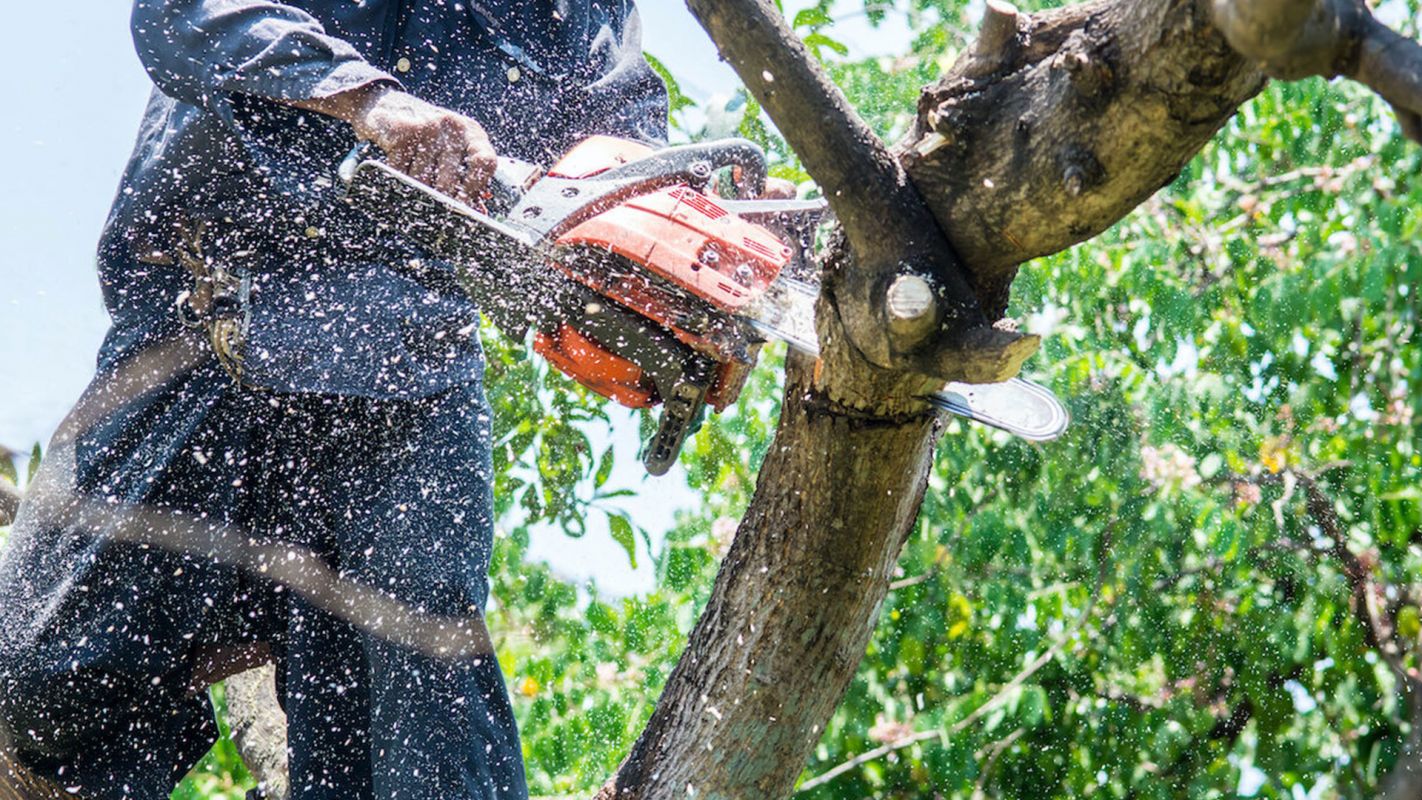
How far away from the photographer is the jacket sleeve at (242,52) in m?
1.97

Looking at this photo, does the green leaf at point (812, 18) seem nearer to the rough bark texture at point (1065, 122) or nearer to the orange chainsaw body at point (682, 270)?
the orange chainsaw body at point (682, 270)

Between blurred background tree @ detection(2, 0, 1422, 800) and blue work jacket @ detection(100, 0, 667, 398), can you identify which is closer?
blue work jacket @ detection(100, 0, 667, 398)

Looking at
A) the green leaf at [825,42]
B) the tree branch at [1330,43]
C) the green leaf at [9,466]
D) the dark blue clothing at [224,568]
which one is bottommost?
the green leaf at [9,466]

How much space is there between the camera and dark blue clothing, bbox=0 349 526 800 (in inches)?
80.2

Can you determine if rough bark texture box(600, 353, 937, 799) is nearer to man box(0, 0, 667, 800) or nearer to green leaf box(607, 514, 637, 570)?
A: man box(0, 0, 667, 800)

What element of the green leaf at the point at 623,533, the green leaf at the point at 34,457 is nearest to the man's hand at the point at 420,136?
the green leaf at the point at 623,533

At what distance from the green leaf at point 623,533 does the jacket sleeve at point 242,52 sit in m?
1.72

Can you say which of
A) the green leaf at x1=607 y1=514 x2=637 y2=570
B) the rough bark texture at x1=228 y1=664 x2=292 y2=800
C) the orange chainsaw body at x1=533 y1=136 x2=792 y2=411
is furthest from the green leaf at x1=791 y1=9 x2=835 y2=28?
the rough bark texture at x1=228 y1=664 x2=292 y2=800

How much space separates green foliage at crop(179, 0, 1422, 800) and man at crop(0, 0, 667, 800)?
1421 mm

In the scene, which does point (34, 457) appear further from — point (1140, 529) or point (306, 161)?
point (1140, 529)

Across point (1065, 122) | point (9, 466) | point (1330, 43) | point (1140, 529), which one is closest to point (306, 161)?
point (1065, 122)

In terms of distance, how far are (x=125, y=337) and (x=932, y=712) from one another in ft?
8.58

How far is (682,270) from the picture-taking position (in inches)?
79.4

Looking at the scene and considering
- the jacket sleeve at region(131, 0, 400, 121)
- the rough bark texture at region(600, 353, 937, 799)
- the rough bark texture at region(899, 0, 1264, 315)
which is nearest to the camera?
the rough bark texture at region(899, 0, 1264, 315)
